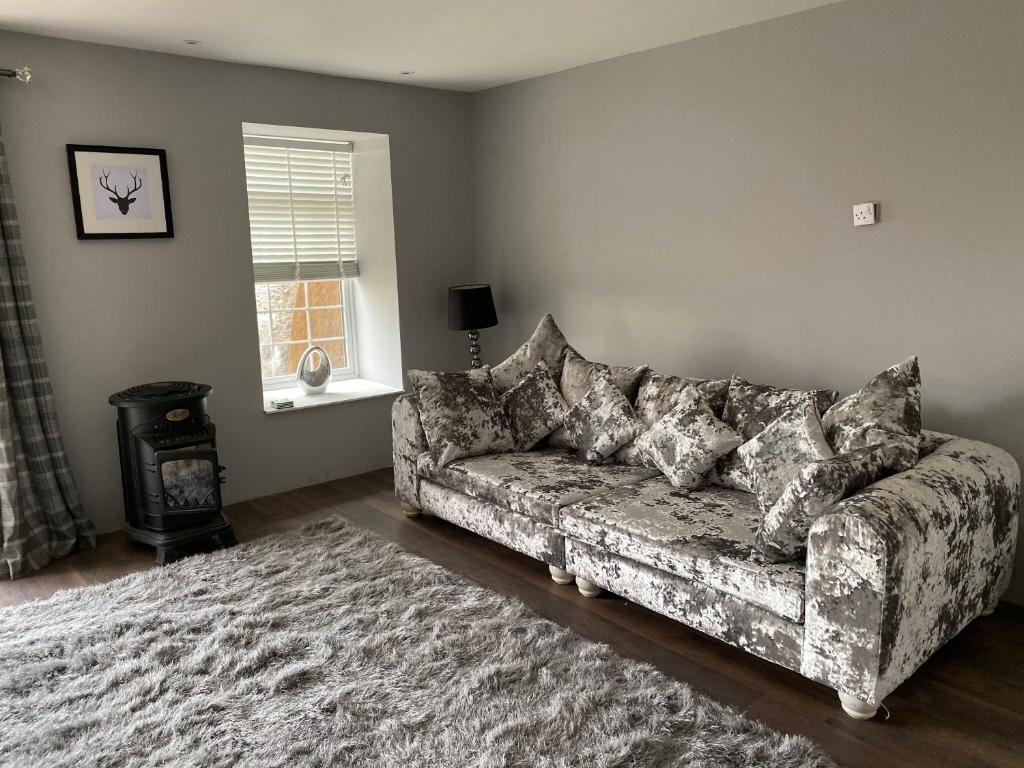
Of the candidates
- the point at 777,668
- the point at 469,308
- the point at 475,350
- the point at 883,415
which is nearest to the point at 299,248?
the point at 469,308

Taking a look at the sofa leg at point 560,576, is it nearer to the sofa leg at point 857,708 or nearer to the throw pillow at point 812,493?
the throw pillow at point 812,493

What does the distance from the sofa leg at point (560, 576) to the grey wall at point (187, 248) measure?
85.3 inches

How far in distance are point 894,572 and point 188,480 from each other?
127 inches

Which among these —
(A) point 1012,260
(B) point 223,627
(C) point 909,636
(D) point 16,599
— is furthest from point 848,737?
(D) point 16,599

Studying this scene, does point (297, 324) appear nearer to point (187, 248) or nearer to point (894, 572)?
point (187, 248)

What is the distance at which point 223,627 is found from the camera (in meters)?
3.09

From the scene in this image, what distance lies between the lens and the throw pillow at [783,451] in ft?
9.59

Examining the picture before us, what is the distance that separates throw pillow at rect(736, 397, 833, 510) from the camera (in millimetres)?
2924

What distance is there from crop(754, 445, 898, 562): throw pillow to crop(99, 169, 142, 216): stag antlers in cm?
357

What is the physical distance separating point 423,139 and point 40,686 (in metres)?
3.92

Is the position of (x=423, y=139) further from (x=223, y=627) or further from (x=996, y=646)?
(x=996, y=646)

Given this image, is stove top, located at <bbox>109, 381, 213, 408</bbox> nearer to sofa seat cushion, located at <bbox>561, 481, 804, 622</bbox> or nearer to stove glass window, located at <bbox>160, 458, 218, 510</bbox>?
stove glass window, located at <bbox>160, 458, 218, 510</bbox>

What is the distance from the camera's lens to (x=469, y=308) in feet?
16.5

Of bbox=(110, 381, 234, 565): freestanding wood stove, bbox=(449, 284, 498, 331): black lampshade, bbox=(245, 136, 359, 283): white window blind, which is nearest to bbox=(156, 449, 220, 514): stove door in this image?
bbox=(110, 381, 234, 565): freestanding wood stove
